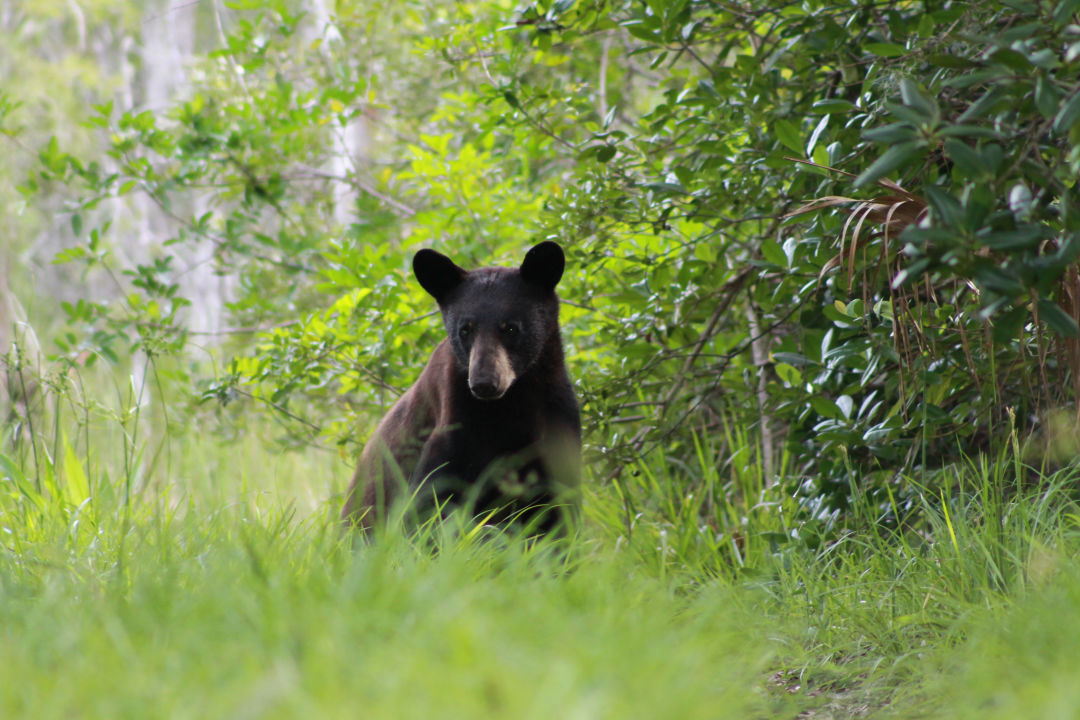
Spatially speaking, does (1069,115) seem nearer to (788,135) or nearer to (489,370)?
(788,135)

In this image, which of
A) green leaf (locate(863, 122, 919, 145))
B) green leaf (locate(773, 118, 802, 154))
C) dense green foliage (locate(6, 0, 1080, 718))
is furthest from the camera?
→ green leaf (locate(773, 118, 802, 154))

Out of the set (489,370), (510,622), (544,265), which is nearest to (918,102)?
(510,622)

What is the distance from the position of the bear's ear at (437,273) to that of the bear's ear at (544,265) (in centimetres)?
32

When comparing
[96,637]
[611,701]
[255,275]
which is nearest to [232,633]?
[96,637]

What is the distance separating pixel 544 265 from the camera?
4.25m

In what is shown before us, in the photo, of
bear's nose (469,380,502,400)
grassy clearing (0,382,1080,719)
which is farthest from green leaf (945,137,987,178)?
bear's nose (469,380,502,400)

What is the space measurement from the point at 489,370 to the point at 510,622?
1.85 metres

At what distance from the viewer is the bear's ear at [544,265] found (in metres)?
4.15

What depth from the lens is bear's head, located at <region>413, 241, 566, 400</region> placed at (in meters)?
4.07

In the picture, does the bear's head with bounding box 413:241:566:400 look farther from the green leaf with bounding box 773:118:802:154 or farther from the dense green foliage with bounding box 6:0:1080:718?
the green leaf with bounding box 773:118:802:154

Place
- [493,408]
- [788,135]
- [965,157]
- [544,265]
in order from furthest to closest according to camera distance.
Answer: [544,265] → [493,408] → [788,135] → [965,157]

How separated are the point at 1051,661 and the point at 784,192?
2.78 m

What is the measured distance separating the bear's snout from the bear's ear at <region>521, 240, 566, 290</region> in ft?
1.36

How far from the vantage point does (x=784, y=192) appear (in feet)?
14.8
